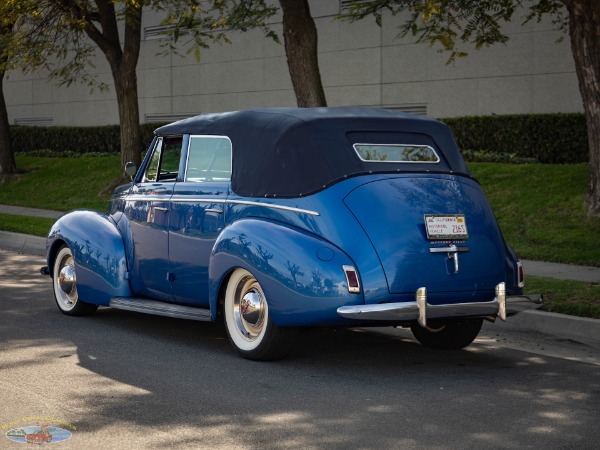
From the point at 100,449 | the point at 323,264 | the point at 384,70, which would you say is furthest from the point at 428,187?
the point at 384,70

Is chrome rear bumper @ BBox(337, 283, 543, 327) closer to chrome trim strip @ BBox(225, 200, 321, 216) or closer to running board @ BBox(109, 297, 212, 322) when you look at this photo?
chrome trim strip @ BBox(225, 200, 321, 216)

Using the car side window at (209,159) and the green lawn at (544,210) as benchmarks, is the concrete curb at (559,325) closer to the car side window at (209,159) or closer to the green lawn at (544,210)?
the car side window at (209,159)

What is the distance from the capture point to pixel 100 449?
551cm

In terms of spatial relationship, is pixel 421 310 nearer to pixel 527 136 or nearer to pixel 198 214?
pixel 198 214

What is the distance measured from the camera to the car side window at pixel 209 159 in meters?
8.55

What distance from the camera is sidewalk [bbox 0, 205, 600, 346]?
9086 millimetres

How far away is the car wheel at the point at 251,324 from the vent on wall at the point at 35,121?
28792 millimetres

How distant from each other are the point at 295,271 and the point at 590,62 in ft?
28.5

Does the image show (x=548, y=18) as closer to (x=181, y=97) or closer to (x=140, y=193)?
(x=181, y=97)

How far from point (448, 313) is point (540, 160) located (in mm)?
13234

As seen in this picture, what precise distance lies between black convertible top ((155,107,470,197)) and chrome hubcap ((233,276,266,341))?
0.70 m

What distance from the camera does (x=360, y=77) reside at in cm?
2581

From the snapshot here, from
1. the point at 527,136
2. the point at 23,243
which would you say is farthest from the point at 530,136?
the point at 23,243

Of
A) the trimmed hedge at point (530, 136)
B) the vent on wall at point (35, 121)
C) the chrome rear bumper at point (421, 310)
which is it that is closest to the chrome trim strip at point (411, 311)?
the chrome rear bumper at point (421, 310)
